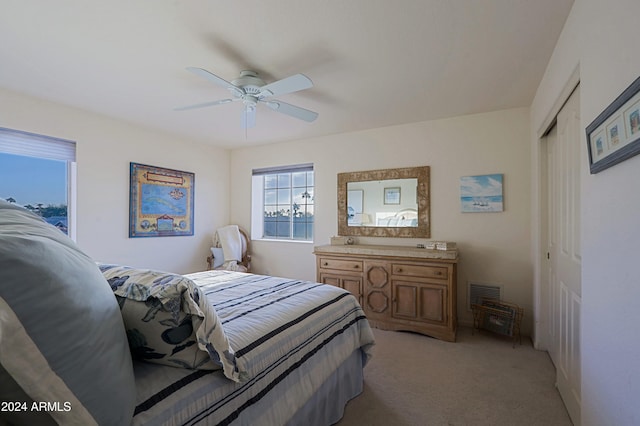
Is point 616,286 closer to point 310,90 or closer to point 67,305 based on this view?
point 67,305

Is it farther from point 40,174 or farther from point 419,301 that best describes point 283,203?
point 40,174

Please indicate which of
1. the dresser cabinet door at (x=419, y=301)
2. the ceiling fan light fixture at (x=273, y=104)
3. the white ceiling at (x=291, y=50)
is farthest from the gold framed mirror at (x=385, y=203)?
the ceiling fan light fixture at (x=273, y=104)

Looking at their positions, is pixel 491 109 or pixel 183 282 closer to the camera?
pixel 183 282

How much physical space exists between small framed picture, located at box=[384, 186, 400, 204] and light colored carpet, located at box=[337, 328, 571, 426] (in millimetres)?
1670

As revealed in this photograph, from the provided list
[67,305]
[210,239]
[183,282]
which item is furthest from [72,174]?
[67,305]

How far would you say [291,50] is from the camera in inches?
80.4

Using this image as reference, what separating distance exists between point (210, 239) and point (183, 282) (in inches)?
151

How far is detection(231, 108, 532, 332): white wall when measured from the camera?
3088mm

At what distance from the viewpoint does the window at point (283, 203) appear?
4.48 metres

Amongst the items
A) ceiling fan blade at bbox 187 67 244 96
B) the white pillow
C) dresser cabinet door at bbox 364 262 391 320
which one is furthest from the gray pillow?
the white pillow

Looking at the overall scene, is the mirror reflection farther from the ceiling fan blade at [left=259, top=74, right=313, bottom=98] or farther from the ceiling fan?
the ceiling fan blade at [left=259, top=74, right=313, bottom=98]

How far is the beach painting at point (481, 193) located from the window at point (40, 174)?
4395 millimetres

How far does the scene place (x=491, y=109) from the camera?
3.13m

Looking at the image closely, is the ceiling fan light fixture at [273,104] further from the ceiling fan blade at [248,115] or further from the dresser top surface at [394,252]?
the dresser top surface at [394,252]
